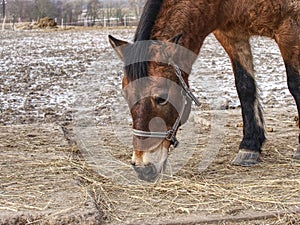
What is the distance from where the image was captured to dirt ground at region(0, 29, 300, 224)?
317 centimetres

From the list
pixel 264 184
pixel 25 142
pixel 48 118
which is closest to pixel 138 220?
pixel 264 184

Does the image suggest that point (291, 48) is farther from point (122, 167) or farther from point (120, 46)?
point (122, 167)

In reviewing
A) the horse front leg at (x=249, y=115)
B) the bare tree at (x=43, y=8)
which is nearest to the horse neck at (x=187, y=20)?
the horse front leg at (x=249, y=115)

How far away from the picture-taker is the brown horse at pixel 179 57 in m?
3.47

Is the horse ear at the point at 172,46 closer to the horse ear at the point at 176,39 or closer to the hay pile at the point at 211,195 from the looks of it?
the horse ear at the point at 176,39

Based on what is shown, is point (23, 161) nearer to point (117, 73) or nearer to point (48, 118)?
point (48, 118)

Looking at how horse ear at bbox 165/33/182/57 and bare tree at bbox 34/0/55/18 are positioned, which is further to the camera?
bare tree at bbox 34/0/55/18

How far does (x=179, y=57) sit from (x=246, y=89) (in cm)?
141

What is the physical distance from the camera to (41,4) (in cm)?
4756

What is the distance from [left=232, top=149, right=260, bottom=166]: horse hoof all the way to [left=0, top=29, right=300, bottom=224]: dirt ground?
9cm

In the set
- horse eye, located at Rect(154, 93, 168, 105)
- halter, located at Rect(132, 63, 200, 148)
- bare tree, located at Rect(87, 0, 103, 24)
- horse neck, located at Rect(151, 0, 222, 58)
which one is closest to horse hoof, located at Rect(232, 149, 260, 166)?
halter, located at Rect(132, 63, 200, 148)

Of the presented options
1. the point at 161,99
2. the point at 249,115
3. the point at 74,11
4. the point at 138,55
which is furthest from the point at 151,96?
the point at 74,11

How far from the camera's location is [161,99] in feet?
11.5

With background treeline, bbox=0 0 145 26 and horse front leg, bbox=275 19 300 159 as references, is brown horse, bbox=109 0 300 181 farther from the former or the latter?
background treeline, bbox=0 0 145 26
